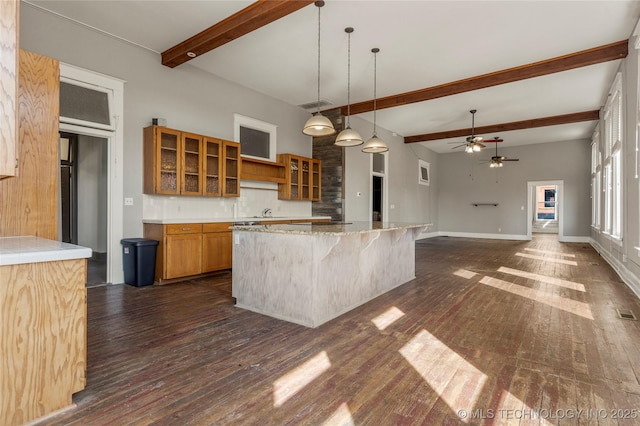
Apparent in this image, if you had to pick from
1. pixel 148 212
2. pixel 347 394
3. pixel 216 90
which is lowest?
pixel 347 394

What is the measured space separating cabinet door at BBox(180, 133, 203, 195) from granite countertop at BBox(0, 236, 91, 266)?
125 inches

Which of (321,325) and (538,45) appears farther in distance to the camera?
(538,45)

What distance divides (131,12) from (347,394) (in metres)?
4.58

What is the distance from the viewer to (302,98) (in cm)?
693

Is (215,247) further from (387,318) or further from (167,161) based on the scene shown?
(387,318)

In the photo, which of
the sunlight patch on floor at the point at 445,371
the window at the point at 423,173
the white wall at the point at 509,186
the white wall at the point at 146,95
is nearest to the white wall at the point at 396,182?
the window at the point at 423,173

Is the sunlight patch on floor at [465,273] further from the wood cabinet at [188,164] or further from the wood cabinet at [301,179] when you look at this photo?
the wood cabinet at [188,164]

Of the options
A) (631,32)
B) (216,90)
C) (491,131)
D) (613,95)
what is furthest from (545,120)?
(216,90)

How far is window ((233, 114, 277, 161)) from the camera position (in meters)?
6.20

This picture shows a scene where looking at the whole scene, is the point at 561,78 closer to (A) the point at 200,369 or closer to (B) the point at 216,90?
(B) the point at 216,90

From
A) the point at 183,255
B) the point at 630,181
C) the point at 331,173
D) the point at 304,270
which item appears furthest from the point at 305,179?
the point at 630,181

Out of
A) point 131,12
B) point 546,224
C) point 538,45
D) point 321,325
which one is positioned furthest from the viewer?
point 546,224

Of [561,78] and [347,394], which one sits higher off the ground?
[561,78]

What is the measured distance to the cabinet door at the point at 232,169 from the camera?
5715 mm
